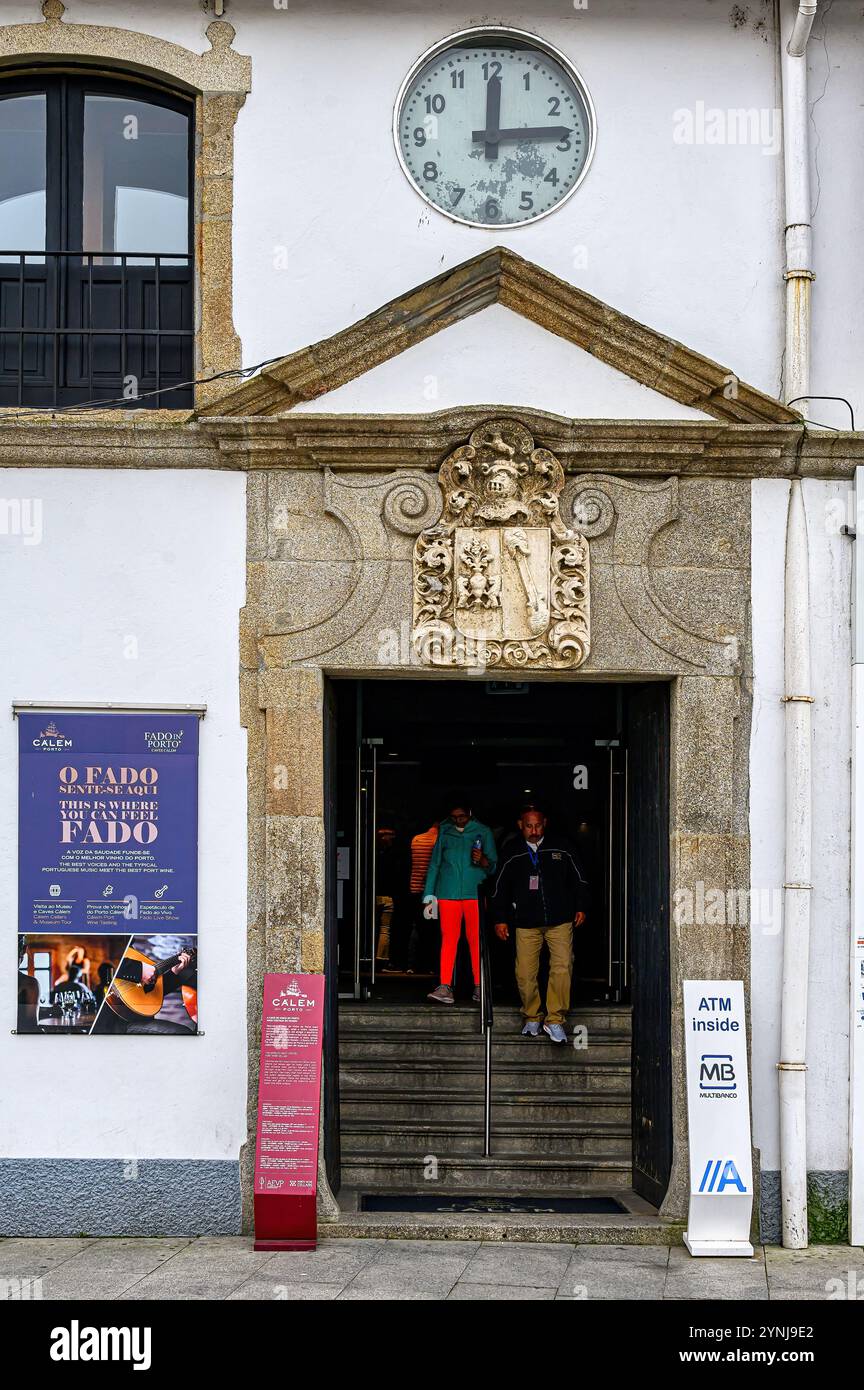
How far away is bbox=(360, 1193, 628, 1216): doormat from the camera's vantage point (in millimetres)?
9195

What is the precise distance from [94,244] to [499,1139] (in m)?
6.03

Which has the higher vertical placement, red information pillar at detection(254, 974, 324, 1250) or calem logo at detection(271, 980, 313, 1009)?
calem logo at detection(271, 980, 313, 1009)

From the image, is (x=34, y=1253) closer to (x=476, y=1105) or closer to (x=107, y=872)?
(x=107, y=872)

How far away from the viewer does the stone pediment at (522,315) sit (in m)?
8.74

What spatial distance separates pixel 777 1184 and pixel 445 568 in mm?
3724

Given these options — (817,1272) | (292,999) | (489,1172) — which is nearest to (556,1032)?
(489,1172)

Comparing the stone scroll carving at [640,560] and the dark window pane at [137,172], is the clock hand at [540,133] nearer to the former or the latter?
the dark window pane at [137,172]

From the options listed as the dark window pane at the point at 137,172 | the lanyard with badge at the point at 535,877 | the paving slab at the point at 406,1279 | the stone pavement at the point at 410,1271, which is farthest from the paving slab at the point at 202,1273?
the dark window pane at the point at 137,172

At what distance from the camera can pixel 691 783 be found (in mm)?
8906

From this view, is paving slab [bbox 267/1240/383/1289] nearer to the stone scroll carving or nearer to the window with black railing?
the stone scroll carving

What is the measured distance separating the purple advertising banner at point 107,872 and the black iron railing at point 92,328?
1870 millimetres

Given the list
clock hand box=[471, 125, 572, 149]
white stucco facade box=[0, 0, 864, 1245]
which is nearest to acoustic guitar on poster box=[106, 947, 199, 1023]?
white stucco facade box=[0, 0, 864, 1245]

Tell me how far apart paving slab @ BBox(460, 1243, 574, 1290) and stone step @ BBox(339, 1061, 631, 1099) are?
8.19 feet

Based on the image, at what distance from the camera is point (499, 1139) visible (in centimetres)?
1055
